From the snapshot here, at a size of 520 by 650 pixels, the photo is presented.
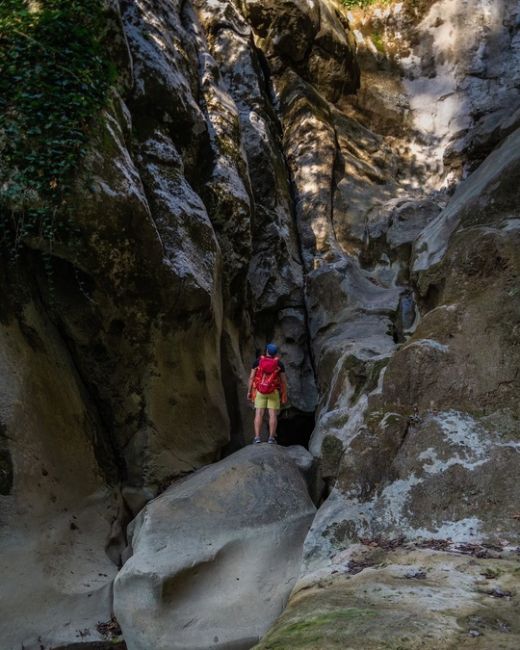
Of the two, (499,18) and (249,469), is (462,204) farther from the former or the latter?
(499,18)

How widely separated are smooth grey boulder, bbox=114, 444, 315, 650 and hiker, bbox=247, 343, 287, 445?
158cm

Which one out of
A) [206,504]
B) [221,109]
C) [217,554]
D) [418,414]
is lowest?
[217,554]

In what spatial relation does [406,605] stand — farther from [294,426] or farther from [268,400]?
[294,426]

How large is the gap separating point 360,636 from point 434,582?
4.10 feet

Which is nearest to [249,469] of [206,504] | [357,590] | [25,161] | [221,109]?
[206,504]

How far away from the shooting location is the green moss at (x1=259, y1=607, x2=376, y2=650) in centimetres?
343

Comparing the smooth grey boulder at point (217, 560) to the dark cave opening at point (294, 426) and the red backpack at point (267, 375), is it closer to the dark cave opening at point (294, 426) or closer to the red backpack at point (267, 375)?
the red backpack at point (267, 375)

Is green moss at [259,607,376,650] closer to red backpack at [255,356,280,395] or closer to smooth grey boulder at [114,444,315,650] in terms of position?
smooth grey boulder at [114,444,315,650]

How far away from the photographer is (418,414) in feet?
22.9

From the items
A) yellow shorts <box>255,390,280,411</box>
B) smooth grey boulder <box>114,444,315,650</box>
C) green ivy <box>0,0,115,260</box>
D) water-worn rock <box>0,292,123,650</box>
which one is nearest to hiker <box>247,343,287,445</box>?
yellow shorts <box>255,390,280,411</box>

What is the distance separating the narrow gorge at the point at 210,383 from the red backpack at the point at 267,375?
97 centimetres

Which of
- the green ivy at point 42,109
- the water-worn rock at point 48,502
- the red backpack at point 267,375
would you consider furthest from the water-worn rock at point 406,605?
the green ivy at point 42,109

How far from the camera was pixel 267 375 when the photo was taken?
9492 millimetres

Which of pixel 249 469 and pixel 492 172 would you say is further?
pixel 492 172
